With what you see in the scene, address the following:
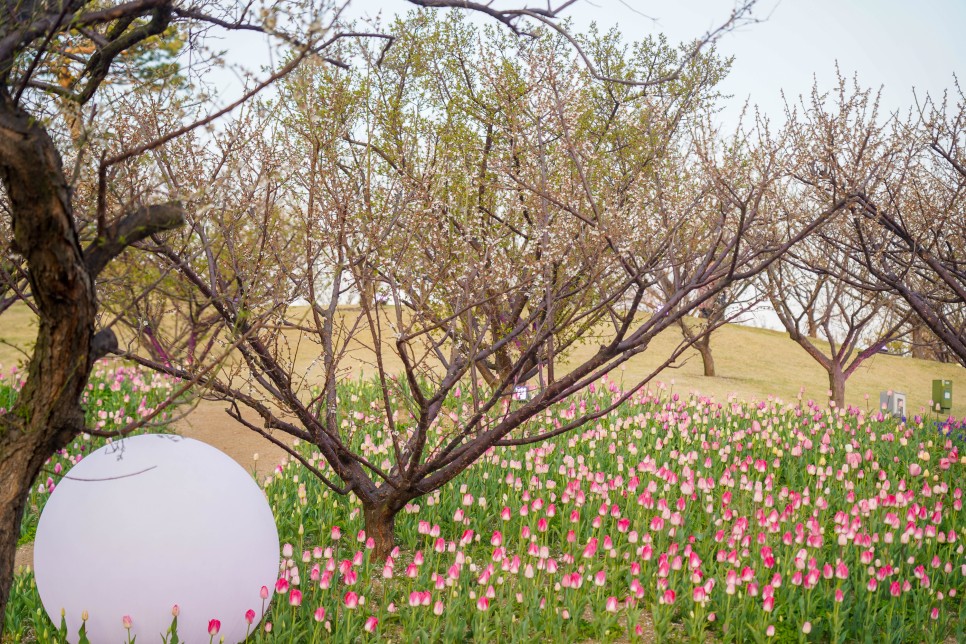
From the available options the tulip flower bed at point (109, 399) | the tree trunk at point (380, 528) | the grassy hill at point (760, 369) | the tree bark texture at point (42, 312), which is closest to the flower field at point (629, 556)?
the tree trunk at point (380, 528)

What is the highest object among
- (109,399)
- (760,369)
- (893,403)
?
(760,369)

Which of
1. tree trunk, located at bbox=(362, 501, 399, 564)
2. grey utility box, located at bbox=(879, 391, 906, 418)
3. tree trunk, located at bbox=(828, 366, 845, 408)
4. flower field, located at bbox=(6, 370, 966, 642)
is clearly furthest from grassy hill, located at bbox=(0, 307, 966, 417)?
tree trunk, located at bbox=(362, 501, 399, 564)

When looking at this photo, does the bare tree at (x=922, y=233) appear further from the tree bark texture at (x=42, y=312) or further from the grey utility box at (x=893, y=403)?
the tree bark texture at (x=42, y=312)

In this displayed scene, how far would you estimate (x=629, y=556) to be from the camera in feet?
19.2

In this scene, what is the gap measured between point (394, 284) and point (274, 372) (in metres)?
Answer: 1.01

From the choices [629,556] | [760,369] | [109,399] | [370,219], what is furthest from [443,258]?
[760,369]

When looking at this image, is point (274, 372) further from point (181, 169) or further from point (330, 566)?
point (181, 169)

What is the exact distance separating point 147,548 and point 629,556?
3.39 meters

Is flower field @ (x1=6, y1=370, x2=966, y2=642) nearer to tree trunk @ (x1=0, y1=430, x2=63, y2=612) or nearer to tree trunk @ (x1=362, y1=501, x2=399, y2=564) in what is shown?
tree trunk @ (x1=362, y1=501, x2=399, y2=564)

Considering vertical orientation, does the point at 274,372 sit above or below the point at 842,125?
below

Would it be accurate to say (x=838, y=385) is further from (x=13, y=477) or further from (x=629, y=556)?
(x=13, y=477)

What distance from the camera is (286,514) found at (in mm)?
6977

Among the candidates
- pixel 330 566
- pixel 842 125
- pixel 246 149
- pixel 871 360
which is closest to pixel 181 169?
pixel 246 149

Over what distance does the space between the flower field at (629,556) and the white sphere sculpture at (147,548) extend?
0.67 feet
